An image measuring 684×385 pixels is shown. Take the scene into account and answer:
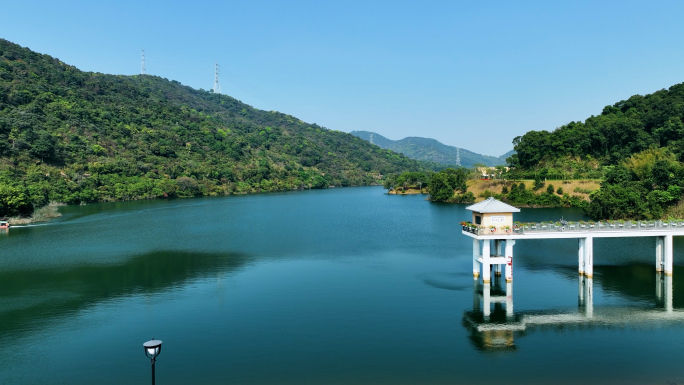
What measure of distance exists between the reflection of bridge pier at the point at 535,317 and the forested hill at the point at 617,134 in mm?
64772

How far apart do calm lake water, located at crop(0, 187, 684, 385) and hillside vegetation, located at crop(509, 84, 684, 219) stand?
1586 centimetres

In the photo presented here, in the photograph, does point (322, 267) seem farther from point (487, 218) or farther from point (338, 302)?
point (487, 218)

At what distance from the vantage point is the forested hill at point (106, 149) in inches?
3484

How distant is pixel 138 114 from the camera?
472ft

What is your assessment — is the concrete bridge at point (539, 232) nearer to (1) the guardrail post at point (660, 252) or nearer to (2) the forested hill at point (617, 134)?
(1) the guardrail post at point (660, 252)

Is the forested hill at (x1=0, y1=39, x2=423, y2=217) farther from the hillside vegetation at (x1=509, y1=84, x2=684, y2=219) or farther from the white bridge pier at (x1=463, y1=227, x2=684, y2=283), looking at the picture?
the hillside vegetation at (x1=509, y1=84, x2=684, y2=219)

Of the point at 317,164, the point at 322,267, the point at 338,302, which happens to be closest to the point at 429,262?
the point at 322,267

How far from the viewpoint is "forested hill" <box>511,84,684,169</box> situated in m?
86.4

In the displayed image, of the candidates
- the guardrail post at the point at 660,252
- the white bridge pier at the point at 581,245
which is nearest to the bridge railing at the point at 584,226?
the white bridge pier at the point at 581,245

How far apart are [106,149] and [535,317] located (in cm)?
11087

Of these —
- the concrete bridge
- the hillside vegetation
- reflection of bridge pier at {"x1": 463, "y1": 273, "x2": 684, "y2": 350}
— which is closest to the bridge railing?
the concrete bridge

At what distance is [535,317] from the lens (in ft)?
79.6

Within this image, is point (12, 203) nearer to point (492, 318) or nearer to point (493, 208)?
point (493, 208)

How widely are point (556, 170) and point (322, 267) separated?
69083mm
